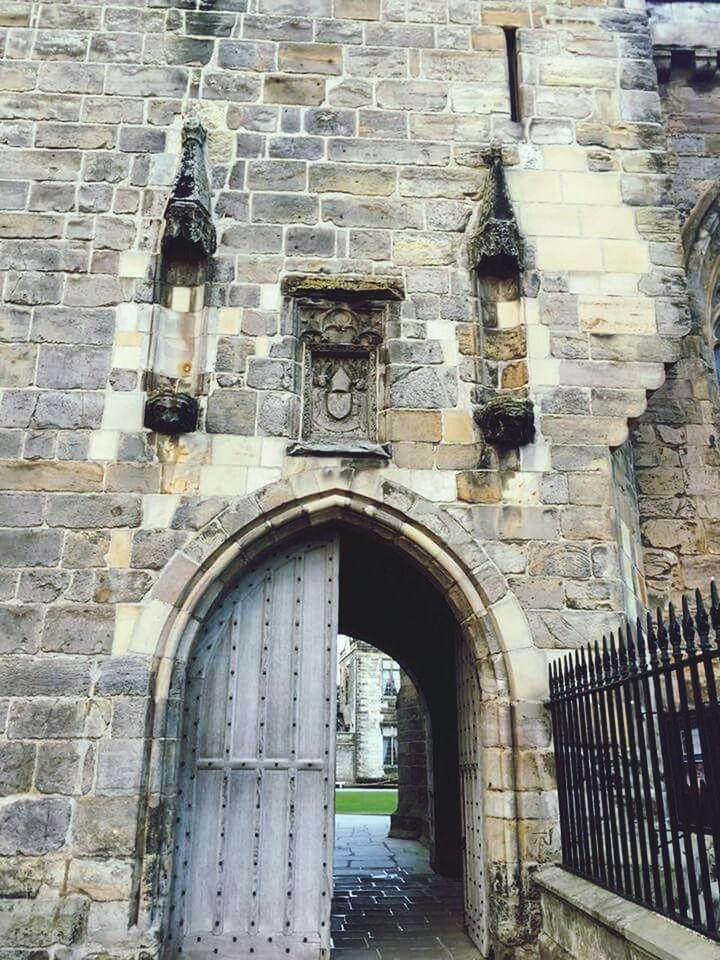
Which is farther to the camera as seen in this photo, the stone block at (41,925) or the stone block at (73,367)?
the stone block at (73,367)

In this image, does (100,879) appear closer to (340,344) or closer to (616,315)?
(340,344)

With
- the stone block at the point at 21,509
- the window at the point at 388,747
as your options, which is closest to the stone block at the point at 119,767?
the stone block at the point at 21,509

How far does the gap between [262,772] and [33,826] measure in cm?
134

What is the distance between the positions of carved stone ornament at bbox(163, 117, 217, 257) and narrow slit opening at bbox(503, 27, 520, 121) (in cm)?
244

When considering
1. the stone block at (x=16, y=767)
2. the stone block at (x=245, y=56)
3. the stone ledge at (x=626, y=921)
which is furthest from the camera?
the stone block at (x=245, y=56)

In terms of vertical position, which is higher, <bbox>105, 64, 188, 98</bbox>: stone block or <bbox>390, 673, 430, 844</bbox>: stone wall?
<bbox>105, 64, 188, 98</bbox>: stone block

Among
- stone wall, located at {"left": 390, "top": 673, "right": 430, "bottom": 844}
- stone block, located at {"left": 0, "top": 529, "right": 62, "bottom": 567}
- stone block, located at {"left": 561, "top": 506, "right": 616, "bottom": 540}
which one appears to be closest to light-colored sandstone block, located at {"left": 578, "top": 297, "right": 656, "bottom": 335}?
stone block, located at {"left": 561, "top": 506, "right": 616, "bottom": 540}

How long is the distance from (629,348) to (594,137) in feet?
5.86

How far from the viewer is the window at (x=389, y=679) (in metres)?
33.6

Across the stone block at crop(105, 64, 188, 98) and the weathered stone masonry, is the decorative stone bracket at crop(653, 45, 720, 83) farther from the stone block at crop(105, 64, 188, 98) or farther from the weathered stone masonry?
the stone block at crop(105, 64, 188, 98)

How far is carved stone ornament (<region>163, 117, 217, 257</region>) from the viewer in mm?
5508

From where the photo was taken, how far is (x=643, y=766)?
3.68 m

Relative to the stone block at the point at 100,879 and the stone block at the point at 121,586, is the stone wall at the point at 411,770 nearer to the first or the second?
the stone block at the point at 121,586

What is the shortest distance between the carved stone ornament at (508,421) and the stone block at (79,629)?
8.79 ft
